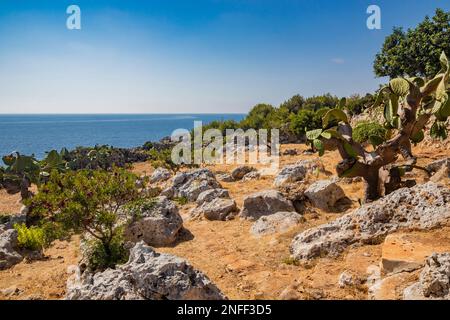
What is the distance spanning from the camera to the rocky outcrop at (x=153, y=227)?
1352 centimetres

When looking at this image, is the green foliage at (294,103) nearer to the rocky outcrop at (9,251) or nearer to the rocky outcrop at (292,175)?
the rocky outcrop at (292,175)

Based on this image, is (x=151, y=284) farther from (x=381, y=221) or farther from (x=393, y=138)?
(x=393, y=138)

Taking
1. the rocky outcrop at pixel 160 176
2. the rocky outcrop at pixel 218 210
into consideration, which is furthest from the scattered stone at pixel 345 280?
the rocky outcrop at pixel 160 176

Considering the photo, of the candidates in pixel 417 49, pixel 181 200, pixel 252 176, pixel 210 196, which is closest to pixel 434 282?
pixel 210 196

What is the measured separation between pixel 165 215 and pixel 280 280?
6.90m

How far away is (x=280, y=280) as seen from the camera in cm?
877

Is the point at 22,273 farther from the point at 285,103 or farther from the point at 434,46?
the point at 285,103

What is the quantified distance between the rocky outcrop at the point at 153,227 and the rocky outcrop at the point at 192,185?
6069 mm

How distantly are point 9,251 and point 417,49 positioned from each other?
4744 centimetres

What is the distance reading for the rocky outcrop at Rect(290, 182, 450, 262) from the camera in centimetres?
934

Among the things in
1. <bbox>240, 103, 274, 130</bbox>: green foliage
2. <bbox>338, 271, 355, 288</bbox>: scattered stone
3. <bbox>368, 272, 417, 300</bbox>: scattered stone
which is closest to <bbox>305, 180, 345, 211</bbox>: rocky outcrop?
<bbox>338, 271, 355, 288</bbox>: scattered stone

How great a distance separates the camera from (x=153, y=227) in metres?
13.7

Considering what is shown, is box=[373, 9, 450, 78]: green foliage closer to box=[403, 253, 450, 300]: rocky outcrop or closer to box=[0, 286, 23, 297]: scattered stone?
box=[403, 253, 450, 300]: rocky outcrop

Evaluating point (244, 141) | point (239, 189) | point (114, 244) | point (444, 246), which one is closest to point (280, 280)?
point (444, 246)
